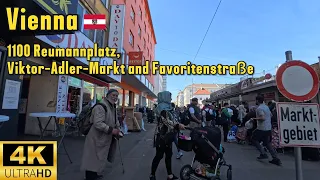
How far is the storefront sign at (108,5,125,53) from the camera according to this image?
46.3ft

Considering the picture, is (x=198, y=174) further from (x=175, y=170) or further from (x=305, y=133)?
(x=305, y=133)

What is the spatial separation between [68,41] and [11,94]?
10.2 feet

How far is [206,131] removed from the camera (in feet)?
14.0

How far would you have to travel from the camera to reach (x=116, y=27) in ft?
47.0

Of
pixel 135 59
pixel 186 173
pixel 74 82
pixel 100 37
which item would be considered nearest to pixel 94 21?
pixel 100 37

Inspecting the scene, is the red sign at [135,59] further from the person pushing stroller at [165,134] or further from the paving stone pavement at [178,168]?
the person pushing stroller at [165,134]

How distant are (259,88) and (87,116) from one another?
44.4 feet

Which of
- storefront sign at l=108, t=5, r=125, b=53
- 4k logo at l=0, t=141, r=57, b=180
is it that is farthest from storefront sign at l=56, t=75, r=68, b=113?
4k logo at l=0, t=141, r=57, b=180

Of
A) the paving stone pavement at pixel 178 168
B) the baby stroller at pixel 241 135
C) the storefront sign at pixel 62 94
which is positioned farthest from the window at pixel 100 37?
the baby stroller at pixel 241 135

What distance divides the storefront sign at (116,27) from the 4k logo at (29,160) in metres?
12.3

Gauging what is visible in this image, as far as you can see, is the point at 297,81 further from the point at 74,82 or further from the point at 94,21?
the point at 94,21

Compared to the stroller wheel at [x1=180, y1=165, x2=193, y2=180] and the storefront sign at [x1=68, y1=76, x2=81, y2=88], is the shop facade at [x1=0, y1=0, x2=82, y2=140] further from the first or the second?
the stroller wheel at [x1=180, y1=165, x2=193, y2=180]

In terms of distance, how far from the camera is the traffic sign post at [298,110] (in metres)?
3.15

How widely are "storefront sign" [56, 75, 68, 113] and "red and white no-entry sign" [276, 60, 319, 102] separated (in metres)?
8.61
